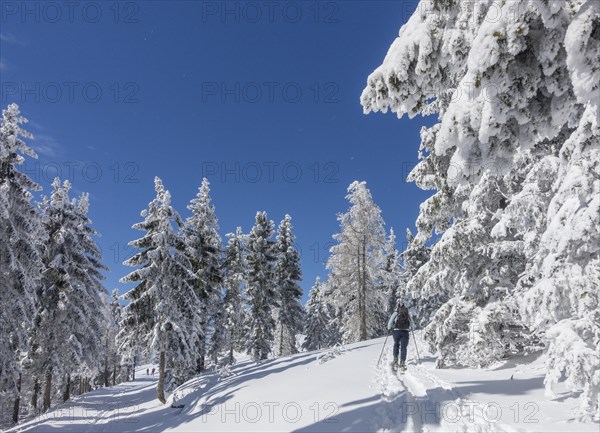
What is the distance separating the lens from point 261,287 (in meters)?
33.2

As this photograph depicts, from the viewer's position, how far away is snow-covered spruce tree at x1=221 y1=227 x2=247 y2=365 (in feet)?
107

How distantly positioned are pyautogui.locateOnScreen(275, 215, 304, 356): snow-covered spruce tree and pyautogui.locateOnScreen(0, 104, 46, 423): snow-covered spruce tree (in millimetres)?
20540

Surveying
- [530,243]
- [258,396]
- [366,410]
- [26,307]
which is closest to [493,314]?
[530,243]

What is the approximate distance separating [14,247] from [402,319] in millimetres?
17366

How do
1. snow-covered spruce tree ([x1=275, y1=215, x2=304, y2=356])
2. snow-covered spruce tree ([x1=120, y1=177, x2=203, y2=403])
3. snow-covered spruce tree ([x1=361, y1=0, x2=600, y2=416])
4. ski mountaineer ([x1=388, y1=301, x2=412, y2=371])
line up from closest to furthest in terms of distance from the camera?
snow-covered spruce tree ([x1=361, y1=0, x2=600, y2=416]) < ski mountaineer ([x1=388, y1=301, x2=412, y2=371]) < snow-covered spruce tree ([x1=120, y1=177, x2=203, y2=403]) < snow-covered spruce tree ([x1=275, y1=215, x2=304, y2=356])

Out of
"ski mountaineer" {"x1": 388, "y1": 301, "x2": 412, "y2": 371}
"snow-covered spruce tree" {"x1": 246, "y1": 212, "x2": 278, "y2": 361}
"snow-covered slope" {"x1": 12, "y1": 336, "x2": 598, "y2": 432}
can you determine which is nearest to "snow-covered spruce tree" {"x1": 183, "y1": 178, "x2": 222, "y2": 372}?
"snow-covered spruce tree" {"x1": 246, "y1": 212, "x2": 278, "y2": 361}

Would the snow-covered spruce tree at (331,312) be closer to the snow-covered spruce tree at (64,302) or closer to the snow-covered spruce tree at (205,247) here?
the snow-covered spruce tree at (205,247)

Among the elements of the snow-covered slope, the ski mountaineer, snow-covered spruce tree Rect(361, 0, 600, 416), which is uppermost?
snow-covered spruce tree Rect(361, 0, 600, 416)

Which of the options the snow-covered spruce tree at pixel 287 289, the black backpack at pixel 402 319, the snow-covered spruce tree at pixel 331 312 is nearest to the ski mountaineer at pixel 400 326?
the black backpack at pixel 402 319

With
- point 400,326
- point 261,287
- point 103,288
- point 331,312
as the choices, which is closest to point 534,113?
point 400,326

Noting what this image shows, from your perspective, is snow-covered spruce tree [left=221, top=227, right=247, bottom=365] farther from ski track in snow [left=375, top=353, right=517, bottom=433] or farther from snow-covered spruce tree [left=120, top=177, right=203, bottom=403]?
ski track in snow [left=375, top=353, right=517, bottom=433]

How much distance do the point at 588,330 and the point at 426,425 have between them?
2.93m

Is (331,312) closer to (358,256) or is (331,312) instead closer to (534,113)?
(358,256)

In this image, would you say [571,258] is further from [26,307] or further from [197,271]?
[197,271]
